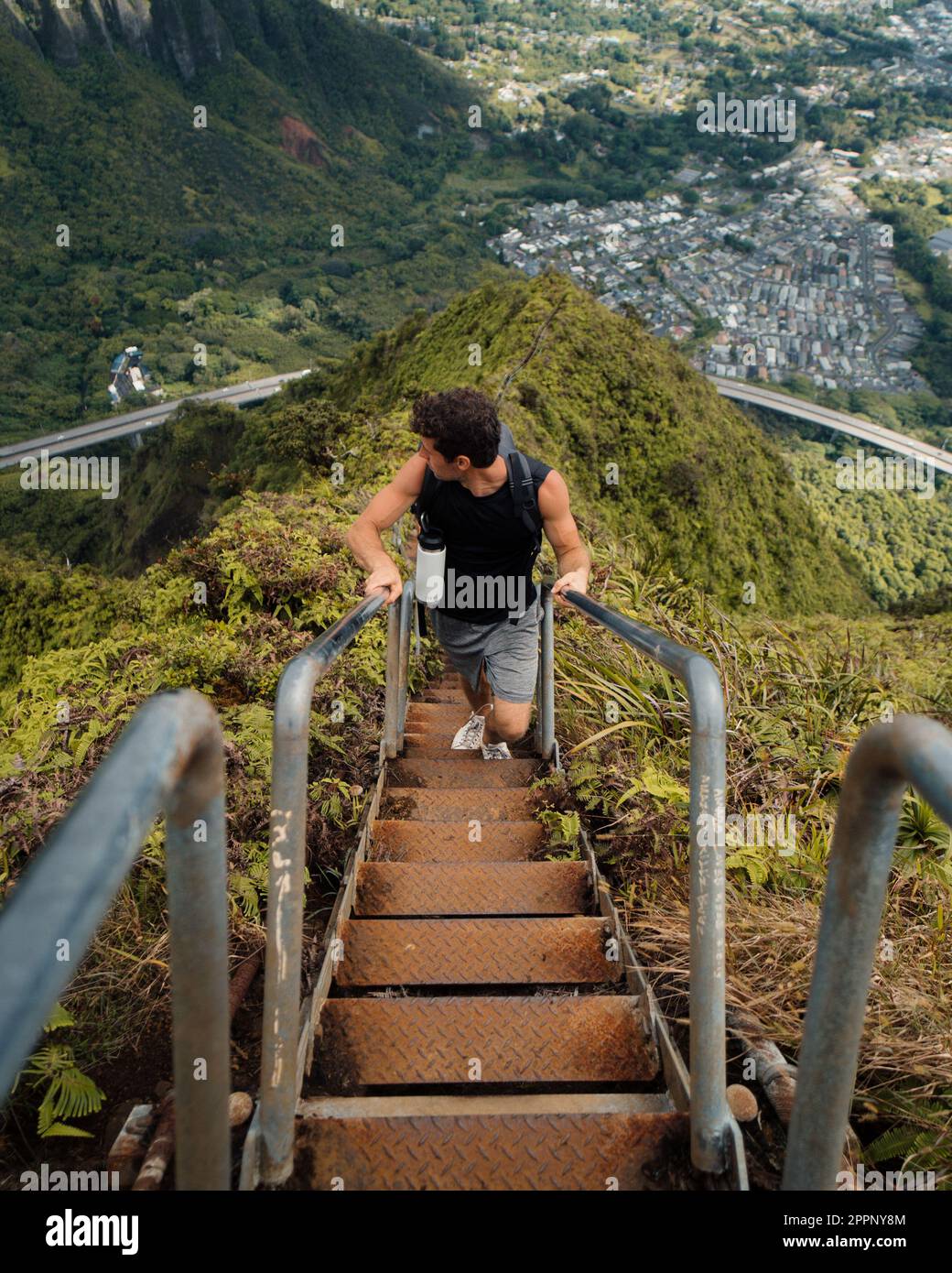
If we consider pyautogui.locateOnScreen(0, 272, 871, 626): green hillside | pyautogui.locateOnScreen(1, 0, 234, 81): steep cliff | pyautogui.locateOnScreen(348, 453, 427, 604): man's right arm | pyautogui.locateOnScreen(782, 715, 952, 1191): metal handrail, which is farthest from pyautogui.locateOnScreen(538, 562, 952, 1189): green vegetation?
pyautogui.locateOnScreen(1, 0, 234, 81): steep cliff

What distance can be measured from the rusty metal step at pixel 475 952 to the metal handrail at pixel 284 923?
2.19ft

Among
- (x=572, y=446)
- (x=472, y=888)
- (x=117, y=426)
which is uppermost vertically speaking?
(x=117, y=426)

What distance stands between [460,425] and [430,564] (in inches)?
25.3

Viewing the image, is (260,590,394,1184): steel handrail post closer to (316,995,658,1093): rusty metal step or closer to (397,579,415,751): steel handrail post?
(316,995,658,1093): rusty metal step

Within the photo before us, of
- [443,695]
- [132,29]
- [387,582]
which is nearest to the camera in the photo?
[387,582]

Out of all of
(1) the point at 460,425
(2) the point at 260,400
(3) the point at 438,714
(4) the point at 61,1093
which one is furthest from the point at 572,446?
(2) the point at 260,400

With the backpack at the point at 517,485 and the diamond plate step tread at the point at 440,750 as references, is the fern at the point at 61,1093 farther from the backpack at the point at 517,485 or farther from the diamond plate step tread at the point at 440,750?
the backpack at the point at 517,485

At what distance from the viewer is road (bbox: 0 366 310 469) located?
4559 centimetres

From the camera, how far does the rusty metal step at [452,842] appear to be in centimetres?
296

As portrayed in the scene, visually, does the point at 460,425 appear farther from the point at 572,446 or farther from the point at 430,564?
the point at 572,446

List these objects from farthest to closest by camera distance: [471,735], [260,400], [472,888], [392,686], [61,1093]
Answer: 1. [260,400]
2. [471,735]
3. [392,686]
4. [472,888]
5. [61,1093]

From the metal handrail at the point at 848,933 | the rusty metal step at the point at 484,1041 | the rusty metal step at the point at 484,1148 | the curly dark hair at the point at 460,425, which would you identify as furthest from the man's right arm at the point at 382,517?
the metal handrail at the point at 848,933

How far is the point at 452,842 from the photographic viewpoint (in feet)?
9.90

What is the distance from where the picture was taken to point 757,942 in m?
2.40
